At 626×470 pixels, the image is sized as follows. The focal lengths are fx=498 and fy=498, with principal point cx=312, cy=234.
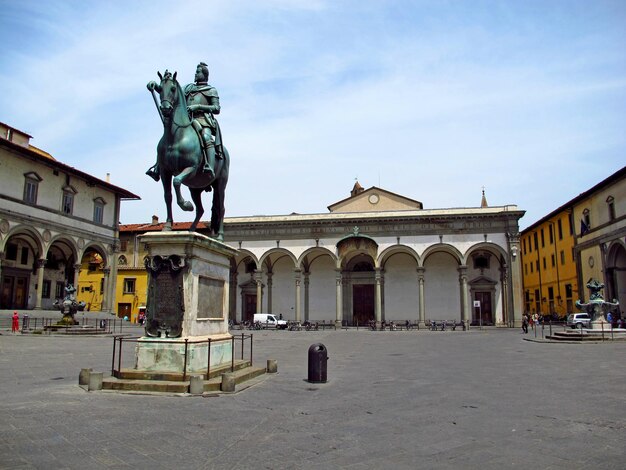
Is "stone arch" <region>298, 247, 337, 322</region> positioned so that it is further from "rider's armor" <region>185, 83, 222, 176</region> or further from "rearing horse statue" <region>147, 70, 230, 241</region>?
"rearing horse statue" <region>147, 70, 230, 241</region>

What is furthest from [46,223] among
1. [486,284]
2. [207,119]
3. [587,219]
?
[587,219]

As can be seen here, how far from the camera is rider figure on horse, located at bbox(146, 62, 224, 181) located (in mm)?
8109

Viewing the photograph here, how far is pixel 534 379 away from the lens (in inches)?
372

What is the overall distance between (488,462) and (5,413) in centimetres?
532

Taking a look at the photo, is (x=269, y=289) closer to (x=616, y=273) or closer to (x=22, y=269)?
(x=22, y=269)

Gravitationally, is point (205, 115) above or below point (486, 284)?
above

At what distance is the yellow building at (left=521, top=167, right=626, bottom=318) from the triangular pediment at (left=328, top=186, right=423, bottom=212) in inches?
513

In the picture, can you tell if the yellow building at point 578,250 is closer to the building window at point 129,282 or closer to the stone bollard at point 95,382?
the stone bollard at point 95,382

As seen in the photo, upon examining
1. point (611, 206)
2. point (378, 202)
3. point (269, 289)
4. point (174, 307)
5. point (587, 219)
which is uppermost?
point (378, 202)

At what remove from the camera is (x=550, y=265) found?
48.9m

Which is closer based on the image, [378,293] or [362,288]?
[378,293]

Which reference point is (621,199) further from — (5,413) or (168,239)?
(5,413)

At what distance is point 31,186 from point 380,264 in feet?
81.5

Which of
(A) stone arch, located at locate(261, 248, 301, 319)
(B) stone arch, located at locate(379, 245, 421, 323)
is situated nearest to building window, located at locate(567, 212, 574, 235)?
A: (B) stone arch, located at locate(379, 245, 421, 323)
